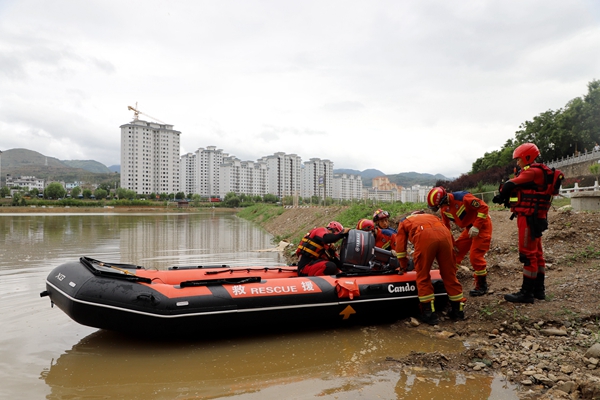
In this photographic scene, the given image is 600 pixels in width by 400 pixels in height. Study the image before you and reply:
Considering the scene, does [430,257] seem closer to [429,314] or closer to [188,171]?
[429,314]

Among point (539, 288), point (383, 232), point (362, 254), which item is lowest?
point (539, 288)

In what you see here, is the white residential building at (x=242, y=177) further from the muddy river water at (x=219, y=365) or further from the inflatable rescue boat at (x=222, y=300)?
the inflatable rescue boat at (x=222, y=300)

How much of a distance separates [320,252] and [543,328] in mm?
2724

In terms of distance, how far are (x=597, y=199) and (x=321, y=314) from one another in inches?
297

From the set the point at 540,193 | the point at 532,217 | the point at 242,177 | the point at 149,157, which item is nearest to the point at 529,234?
the point at 532,217

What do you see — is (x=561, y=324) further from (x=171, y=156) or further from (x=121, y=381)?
(x=171, y=156)

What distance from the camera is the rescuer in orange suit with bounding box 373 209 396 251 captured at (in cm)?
596

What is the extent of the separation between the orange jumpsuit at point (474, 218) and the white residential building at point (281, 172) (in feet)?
443

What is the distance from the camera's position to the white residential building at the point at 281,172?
140500 mm

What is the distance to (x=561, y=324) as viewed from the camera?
13.6 feet

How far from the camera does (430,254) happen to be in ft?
15.3

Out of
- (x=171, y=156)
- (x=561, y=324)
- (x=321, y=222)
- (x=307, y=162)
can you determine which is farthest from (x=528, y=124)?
(x=307, y=162)

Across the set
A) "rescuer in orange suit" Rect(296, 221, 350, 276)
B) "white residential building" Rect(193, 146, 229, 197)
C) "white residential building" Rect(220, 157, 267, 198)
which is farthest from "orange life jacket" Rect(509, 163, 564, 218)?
"white residential building" Rect(193, 146, 229, 197)

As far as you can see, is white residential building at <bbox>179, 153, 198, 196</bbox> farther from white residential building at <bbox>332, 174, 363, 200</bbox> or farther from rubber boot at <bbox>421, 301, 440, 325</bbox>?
rubber boot at <bbox>421, 301, 440, 325</bbox>
